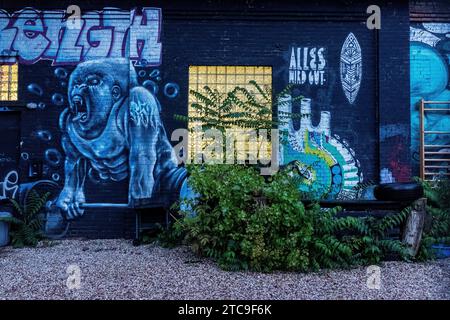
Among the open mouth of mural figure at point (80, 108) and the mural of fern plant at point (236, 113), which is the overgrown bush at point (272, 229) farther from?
the open mouth of mural figure at point (80, 108)

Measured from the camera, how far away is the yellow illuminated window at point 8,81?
8336 mm

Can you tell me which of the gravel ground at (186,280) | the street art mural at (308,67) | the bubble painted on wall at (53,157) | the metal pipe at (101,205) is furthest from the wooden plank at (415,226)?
the bubble painted on wall at (53,157)

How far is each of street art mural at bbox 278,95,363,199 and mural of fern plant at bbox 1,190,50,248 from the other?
5024mm

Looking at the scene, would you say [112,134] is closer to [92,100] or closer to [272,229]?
[92,100]

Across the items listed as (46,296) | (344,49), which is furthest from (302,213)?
(344,49)

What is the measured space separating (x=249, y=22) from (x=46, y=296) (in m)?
6.41

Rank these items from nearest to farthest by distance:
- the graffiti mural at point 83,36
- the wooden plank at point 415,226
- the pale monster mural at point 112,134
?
1. the wooden plank at point 415,226
2. the pale monster mural at point 112,134
3. the graffiti mural at point 83,36

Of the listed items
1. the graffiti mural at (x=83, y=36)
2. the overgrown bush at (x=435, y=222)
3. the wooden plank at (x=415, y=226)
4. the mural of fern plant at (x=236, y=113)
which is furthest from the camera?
the graffiti mural at (x=83, y=36)

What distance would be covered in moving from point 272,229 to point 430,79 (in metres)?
5.53

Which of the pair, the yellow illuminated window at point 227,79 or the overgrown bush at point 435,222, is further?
the yellow illuminated window at point 227,79

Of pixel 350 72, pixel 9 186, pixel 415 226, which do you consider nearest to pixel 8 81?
pixel 9 186

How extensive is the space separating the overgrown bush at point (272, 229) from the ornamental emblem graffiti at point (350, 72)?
3.26 meters

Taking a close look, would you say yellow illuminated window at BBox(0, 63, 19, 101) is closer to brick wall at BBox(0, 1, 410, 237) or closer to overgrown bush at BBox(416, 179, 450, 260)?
brick wall at BBox(0, 1, 410, 237)

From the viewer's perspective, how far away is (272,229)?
216 inches
